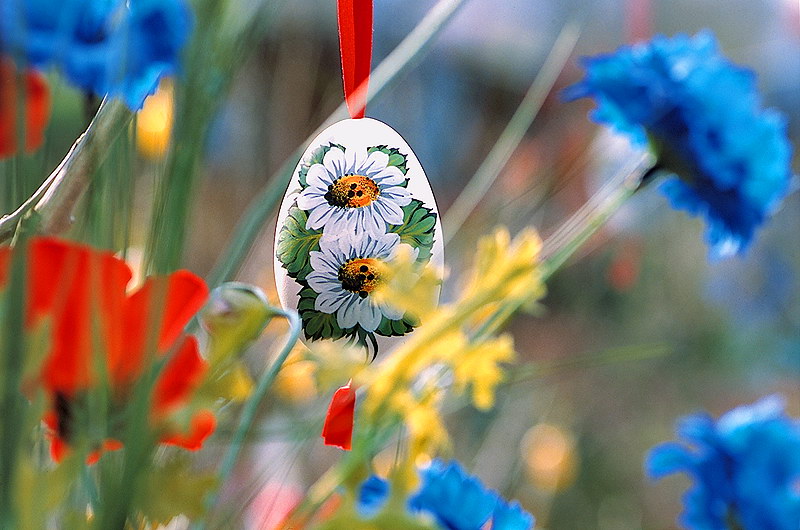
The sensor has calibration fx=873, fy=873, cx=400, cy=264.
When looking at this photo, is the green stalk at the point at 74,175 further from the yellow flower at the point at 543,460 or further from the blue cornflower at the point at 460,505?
the yellow flower at the point at 543,460

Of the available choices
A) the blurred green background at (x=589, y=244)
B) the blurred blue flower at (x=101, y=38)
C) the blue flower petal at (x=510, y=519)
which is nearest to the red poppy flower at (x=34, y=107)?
the blurred blue flower at (x=101, y=38)

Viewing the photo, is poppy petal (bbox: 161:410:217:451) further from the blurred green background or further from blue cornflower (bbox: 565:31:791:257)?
the blurred green background

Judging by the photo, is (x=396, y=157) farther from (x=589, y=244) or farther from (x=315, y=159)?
(x=589, y=244)

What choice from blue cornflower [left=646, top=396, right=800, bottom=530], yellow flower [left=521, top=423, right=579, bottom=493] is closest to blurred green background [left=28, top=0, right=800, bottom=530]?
yellow flower [left=521, top=423, right=579, bottom=493]

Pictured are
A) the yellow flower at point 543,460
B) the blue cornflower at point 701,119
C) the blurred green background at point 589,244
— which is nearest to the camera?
the blue cornflower at point 701,119

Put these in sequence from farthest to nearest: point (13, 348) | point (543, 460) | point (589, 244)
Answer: point (589, 244), point (543, 460), point (13, 348)

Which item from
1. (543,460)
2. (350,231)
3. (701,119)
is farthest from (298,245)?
(543,460)

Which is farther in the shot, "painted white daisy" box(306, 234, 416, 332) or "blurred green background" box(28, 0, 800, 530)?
"blurred green background" box(28, 0, 800, 530)
